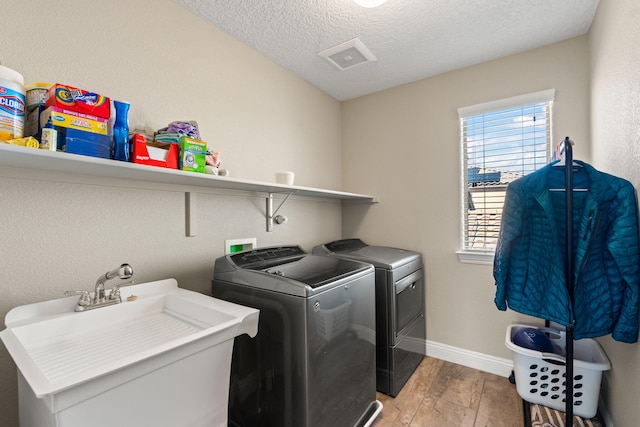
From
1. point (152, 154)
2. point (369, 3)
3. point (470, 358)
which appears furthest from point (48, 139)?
point (470, 358)

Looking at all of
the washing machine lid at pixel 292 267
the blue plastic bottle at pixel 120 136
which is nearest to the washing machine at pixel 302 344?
the washing machine lid at pixel 292 267

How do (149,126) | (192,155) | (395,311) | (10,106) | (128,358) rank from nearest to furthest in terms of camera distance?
(128,358)
(10,106)
(192,155)
(149,126)
(395,311)

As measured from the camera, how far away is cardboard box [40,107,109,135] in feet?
3.19

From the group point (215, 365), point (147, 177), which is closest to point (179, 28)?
point (147, 177)

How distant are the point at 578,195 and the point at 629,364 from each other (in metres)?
0.75

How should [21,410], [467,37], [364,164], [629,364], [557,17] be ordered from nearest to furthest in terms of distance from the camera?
1. [21,410]
2. [629,364]
3. [557,17]
4. [467,37]
5. [364,164]

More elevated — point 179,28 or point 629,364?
point 179,28

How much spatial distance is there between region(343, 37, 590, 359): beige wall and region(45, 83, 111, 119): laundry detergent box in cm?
220

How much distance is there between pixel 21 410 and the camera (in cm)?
97

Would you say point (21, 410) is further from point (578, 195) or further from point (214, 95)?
point (578, 195)

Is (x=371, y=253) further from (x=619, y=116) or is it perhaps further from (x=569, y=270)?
(x=619, y=116)

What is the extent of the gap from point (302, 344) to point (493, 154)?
2.06 meters

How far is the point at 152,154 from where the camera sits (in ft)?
4.09

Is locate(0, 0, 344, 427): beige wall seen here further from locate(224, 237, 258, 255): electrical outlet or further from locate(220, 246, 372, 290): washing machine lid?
locate(220, 246, 372, 290): washing machine lid
